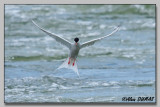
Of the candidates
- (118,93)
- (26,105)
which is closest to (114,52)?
(118,93)

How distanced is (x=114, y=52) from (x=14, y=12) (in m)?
3.29

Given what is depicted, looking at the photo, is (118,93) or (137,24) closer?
(118,93)

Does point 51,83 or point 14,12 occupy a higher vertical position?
point 14,12

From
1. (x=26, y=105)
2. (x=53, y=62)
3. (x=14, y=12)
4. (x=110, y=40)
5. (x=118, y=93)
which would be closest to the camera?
(x=26, y=105)

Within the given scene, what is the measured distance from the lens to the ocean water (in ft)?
35.5

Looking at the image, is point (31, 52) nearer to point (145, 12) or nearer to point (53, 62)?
point (53, 62)

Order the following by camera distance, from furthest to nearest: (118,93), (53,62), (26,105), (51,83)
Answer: (53,62) < (51,83) < (118,93) < (26,105)

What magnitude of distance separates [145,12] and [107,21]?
127 cm

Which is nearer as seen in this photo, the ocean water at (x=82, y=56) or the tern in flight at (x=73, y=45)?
the tern in flight at (x=73, y=45)

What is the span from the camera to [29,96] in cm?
1053

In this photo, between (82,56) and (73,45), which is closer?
(73,45)

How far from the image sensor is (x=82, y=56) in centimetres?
1372

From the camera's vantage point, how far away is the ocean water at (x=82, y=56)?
426 inches

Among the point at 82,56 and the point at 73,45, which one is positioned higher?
the point at 73,45
